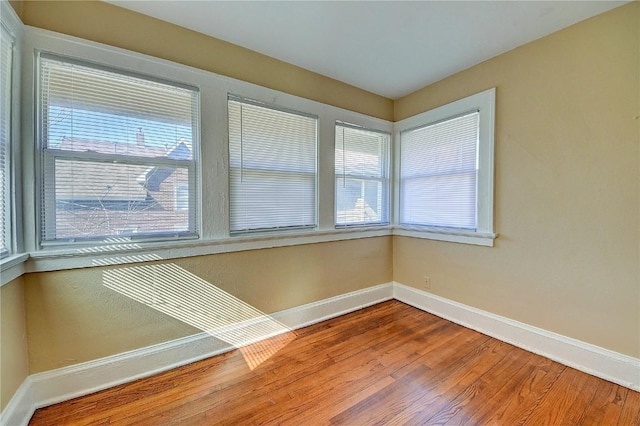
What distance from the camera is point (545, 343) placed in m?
2.11

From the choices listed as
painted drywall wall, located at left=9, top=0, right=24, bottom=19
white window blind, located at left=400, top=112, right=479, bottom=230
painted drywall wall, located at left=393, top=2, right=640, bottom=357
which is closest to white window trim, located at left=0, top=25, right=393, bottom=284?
painted drywall wall, located at left=9, top=0, right=24, bottom=19

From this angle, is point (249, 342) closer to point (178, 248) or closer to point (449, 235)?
point (178, 248)

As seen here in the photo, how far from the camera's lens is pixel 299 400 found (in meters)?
1.65

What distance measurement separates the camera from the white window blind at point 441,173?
8.54 ft

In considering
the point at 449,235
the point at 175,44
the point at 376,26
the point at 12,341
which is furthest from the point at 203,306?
the point at 376,26

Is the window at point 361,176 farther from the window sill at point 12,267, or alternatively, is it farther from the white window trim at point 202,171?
the window sill at point 12,267

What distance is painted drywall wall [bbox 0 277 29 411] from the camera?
1331 millimetres

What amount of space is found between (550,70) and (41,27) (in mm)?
3557

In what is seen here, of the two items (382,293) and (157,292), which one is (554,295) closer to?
(382,293)

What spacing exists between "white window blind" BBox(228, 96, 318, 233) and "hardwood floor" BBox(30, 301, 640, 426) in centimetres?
114

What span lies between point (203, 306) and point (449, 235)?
8.14 feet

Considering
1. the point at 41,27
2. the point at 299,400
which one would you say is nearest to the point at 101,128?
the point at 41,27

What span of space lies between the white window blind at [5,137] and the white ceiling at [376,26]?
0.73m

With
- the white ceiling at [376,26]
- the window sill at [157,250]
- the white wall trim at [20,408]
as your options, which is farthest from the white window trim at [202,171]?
the white wall trim at [20,408]
